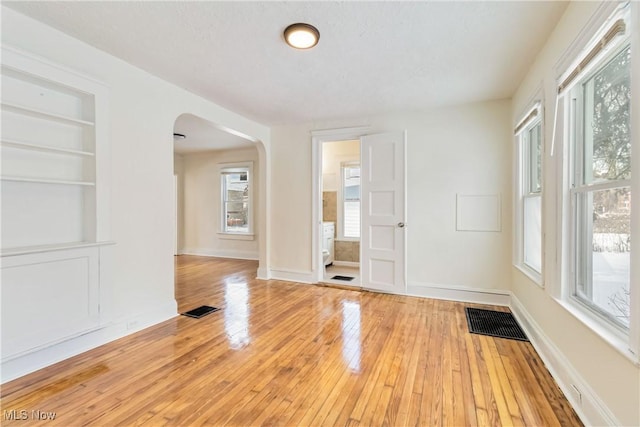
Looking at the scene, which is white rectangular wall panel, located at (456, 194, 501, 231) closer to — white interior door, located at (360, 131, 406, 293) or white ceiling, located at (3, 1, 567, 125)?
white interior door, located at (360, 131, 406, 293)

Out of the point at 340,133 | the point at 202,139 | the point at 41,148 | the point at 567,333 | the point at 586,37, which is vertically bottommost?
the point at 567,333

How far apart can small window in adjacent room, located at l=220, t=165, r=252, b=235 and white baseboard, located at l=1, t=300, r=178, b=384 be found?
3951 mm

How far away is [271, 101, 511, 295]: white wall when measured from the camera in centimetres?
352

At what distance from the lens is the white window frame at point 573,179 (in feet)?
4.04

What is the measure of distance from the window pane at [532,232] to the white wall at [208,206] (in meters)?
5.13

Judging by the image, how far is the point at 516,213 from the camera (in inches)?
128

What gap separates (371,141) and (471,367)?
2864 mm

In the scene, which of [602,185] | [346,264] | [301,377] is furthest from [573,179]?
[346,264]

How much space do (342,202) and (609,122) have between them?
4550mm

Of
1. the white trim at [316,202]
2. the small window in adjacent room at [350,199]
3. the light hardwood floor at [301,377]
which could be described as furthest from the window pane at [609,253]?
the small window in adjacent room at [350,199]

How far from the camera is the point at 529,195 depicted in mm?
2893

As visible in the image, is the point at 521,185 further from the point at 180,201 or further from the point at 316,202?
the point at 180,201

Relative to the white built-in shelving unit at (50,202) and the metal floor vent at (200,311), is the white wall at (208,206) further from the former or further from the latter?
the white built-in shelving unit at (50,202)

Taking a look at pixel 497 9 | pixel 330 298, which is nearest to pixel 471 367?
pixel 330 298
